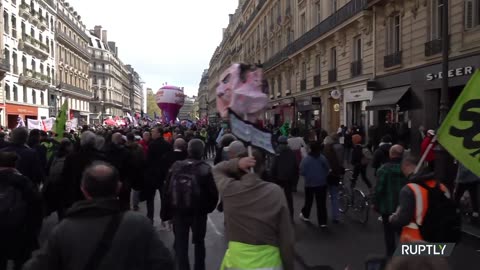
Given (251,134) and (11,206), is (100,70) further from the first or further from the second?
(251,134)

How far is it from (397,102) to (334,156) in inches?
418

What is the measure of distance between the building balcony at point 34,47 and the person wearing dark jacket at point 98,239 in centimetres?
4322

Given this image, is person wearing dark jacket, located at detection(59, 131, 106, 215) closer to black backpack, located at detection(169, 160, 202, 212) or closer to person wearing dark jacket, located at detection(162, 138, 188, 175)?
black backpack, located at detection(169, 160, 202, 212)

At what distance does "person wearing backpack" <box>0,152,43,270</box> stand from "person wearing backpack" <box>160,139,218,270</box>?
1392 millimetres

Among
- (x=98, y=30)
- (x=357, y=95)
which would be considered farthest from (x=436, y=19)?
(x=98, y=30)

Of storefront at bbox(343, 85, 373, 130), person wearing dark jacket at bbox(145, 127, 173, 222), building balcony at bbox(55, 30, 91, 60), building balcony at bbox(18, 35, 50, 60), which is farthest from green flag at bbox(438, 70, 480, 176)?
building balcony at bbox(55, 30, 91, 60)

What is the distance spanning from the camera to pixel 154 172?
326 inches

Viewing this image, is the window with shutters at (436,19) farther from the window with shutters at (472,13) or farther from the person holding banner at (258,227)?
Answer: the person holding banner at (258,227)

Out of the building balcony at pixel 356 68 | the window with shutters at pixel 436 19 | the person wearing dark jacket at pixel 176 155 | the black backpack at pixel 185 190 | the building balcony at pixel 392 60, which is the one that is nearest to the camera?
the black backpack at pixel 185 190

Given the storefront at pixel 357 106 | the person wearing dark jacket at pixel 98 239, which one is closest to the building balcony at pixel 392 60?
the storefront at pixel 357 106

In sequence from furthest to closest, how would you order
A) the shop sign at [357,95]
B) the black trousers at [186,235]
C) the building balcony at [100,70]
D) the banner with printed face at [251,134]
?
the building balcony at [100,70] → the shop sign at [357,95] → the black trousers at [186,235] → the banner with printed face at [251,134]

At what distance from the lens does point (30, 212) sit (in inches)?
179

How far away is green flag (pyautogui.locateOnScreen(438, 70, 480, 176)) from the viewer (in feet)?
12.7

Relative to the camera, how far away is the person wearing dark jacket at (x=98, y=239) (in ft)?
8.23
